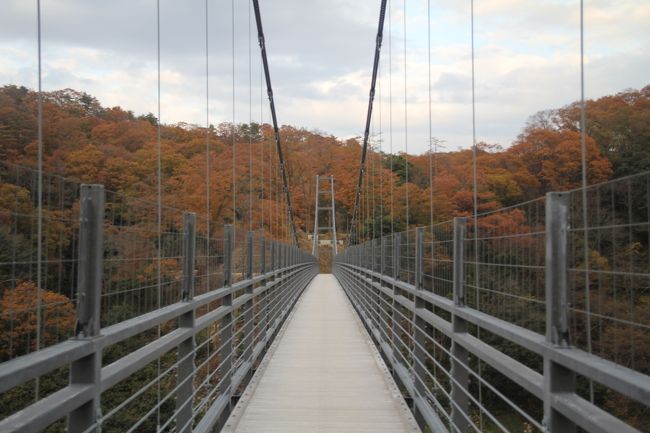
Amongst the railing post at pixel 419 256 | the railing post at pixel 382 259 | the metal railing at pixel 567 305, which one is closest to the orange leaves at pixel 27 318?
the metal railing at pixel 567 305

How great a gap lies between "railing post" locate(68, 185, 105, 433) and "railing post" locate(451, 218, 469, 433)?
1.61 metres

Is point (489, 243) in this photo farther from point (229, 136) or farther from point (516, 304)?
point (229, 136)

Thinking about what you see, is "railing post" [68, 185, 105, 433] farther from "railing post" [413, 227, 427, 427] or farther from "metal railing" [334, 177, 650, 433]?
"railing post" [413, 227, 427, 427]

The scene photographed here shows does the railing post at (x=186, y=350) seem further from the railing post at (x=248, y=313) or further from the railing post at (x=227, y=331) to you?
the railing post at (x=248, y=313)

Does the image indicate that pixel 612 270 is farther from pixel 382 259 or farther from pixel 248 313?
pixel 382 259

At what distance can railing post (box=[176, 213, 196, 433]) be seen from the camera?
9.98 ft

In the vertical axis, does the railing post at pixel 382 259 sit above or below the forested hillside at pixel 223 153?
below

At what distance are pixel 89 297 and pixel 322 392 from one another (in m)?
3.44

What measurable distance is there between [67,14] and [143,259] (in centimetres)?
239

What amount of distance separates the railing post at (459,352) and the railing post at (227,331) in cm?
165

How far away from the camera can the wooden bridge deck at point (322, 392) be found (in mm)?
4180

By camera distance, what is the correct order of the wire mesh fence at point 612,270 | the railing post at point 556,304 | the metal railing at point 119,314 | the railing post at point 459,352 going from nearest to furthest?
the wire mesh fence at point 612,270
the metal railing at point 119,314
the railing post at point 556,304
the railing post at point 459,352

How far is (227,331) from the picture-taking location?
4.30 m

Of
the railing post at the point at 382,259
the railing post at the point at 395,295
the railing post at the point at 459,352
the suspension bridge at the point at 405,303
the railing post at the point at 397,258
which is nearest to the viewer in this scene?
the suspension bridge at the point at 405,303
